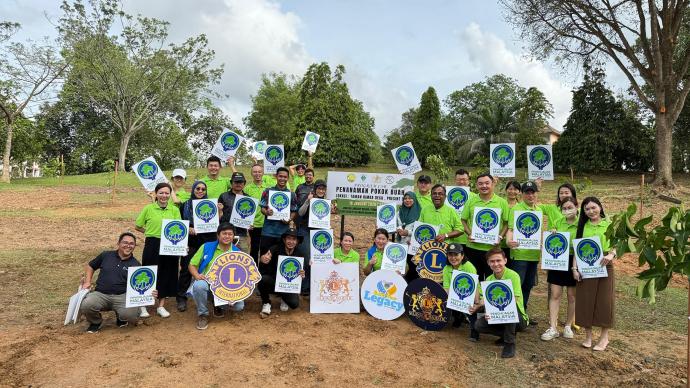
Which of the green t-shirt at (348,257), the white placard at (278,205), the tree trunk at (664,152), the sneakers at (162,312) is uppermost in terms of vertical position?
the tree trunk at (664,152)

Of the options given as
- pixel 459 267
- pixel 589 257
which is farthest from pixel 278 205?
pixel 589 257

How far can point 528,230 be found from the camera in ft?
18.3

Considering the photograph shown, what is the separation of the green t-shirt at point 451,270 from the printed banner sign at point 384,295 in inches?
22.2

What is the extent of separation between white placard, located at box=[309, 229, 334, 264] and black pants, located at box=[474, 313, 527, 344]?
2.14 m

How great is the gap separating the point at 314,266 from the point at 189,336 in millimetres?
1796

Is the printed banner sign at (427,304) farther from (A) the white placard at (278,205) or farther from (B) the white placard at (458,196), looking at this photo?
(A) the white placard at (278,205)

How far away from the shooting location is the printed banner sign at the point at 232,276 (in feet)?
18.6

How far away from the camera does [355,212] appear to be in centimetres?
772

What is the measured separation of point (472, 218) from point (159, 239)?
4.08m

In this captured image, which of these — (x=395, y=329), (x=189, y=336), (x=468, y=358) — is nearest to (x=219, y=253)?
(x=189, y=336)

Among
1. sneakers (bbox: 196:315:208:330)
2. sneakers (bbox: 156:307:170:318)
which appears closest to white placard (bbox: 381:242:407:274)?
sneakers (bbox: 196:315:208:330)

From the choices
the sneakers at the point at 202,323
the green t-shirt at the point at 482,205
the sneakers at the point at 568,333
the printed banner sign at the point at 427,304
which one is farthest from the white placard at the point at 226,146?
the sneakers at the point at 568,333

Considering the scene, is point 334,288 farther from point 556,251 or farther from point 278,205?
point 556,251

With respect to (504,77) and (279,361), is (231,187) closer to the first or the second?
(279,361)
